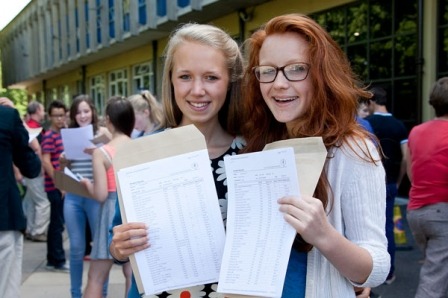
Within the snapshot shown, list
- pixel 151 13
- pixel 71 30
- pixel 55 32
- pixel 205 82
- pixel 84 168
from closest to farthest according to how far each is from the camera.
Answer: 1. pixel 205 82
2. pixel 84 168
3. pixel 151 13
4. pixel 71 30
5. pixel 55 32

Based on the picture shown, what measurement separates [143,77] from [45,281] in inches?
618

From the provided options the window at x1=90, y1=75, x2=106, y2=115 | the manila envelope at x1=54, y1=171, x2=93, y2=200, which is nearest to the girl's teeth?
the manila envelope at x1=54, y1=171, x2=93, y2=200

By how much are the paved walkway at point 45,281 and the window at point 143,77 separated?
13.2 meters

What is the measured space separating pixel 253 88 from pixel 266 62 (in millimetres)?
171

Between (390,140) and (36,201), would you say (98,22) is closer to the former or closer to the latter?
(36,201)

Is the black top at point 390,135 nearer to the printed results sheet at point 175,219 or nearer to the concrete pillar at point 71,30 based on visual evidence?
the printed results sheet at point 175,219

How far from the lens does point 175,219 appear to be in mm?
1628

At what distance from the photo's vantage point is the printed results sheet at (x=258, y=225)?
4.73 ft

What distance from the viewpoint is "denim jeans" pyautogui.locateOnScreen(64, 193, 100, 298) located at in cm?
505

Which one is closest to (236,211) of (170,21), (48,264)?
(48,264)

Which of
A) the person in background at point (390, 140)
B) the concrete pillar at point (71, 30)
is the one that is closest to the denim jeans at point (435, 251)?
the person in background at point (390, 140)

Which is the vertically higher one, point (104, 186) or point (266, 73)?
point (266, 73)

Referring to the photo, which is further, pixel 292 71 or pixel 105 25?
pixel 105 25

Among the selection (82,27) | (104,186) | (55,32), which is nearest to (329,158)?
(104,186)
